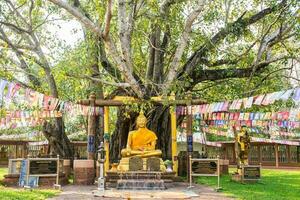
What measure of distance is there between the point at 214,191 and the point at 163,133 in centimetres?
444

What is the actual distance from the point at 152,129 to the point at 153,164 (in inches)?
99.0

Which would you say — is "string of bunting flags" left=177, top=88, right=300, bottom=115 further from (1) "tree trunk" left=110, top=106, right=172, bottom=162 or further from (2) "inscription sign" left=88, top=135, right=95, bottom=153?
(2) "inscription sign" left=88, top=135, right=95, bottom=153

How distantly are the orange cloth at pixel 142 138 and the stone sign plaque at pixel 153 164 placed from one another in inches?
57.1

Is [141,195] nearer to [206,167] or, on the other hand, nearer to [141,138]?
[206,167]

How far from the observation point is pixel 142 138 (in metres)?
13.4

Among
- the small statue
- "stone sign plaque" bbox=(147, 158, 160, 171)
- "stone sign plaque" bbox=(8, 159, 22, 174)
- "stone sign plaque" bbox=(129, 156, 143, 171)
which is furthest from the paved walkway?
the small statue

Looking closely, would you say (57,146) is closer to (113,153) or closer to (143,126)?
(113,153)

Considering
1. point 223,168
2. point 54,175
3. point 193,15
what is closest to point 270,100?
point 193,15

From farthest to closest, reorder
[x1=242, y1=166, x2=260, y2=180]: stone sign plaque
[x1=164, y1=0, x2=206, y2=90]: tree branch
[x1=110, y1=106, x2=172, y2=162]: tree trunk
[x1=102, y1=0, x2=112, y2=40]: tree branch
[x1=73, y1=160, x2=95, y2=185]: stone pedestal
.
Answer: [x1=110, y1=106, x2=172, y2=162]: tree trunk → [x1=242, y1=166, x2=260, y2=180]: stone sign plaque → [x1=73, y1=160, x2=95, y2=185]: stone pedestal → [x1=164, y1=0, x2=206, y2=90]: tree branch → [x1=102, y1=0, x2=112, y2=40]: tree branch

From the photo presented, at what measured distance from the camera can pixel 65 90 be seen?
1702 centimetres

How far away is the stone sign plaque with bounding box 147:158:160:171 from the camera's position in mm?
11867

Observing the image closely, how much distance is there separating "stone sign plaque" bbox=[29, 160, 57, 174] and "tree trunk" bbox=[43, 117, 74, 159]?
13.9ft

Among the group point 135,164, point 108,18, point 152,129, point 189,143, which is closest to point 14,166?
point 135,164

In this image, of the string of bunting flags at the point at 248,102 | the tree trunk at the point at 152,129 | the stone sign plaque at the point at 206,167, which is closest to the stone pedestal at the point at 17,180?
the tree trunk at the point at 152,129
